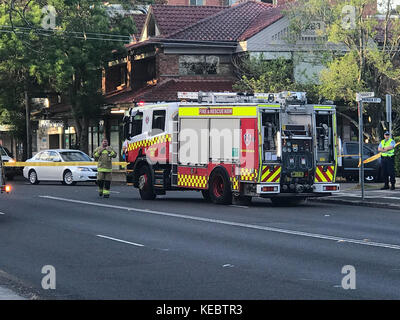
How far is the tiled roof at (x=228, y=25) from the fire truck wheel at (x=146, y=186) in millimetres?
19982

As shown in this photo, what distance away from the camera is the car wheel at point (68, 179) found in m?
37.5

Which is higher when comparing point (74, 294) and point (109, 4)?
point (109, 4)

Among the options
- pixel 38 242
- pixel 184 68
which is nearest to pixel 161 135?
pixel 38 242

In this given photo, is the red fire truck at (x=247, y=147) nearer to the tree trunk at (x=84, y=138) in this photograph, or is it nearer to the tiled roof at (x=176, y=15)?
the tiled roof at (x=176, y=15)

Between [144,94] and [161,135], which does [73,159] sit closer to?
[144,94]

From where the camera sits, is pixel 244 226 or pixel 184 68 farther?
pixel 184 68

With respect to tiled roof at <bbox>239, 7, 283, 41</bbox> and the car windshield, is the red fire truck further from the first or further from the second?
tiled roof at <bbox>239, 7, 283, 41</bbox>

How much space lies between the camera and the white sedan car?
3734 cm

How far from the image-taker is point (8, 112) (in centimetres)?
5378

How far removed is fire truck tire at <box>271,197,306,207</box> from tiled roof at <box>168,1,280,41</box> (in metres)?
20.8

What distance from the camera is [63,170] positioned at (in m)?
38.0


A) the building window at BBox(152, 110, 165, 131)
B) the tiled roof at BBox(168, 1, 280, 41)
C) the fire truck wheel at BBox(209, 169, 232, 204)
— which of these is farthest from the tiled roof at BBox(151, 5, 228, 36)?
the fire truck wheel at BBox(209, 169, 232, 204)

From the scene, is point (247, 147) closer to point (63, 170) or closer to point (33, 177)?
point (63, 170)

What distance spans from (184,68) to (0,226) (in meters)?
29.2
